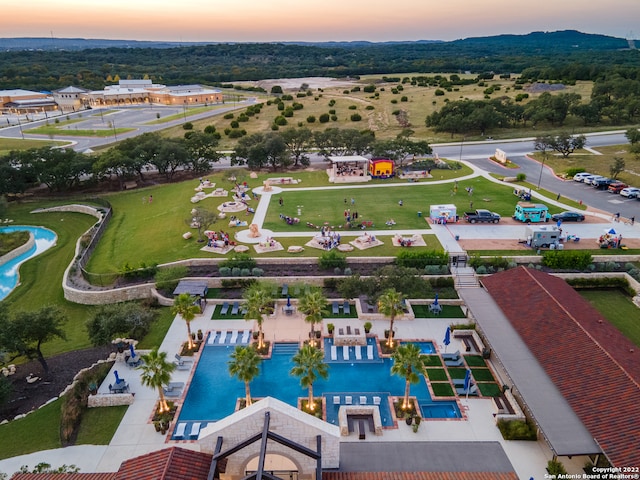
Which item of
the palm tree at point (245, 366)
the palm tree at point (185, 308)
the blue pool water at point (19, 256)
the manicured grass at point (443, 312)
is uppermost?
the palm tree at point (245, 366)

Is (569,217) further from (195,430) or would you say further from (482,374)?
(195,430)

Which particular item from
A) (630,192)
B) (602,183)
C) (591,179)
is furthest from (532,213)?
(591,179)

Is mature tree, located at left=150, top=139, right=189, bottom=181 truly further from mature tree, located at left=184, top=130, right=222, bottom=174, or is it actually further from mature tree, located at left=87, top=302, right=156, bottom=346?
mature tree, located at left=87, top=302, right=156, bottom=346

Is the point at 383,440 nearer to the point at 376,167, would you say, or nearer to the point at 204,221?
the point at 204,221

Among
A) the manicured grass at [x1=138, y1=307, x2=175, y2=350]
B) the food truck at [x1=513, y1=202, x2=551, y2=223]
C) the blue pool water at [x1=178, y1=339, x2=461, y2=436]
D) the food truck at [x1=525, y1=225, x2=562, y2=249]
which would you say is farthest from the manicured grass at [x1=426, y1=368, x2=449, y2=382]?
the food truck at [x1=513, y1=202, x2=551, y2=223]

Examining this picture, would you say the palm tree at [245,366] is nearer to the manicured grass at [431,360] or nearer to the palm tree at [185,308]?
the palm tree at [185,308]

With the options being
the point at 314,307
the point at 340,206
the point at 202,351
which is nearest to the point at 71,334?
the point at 202,351

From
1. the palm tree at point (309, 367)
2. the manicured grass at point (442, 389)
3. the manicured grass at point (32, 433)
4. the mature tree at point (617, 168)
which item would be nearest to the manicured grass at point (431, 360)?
the manicured grass at point (442, 389)
